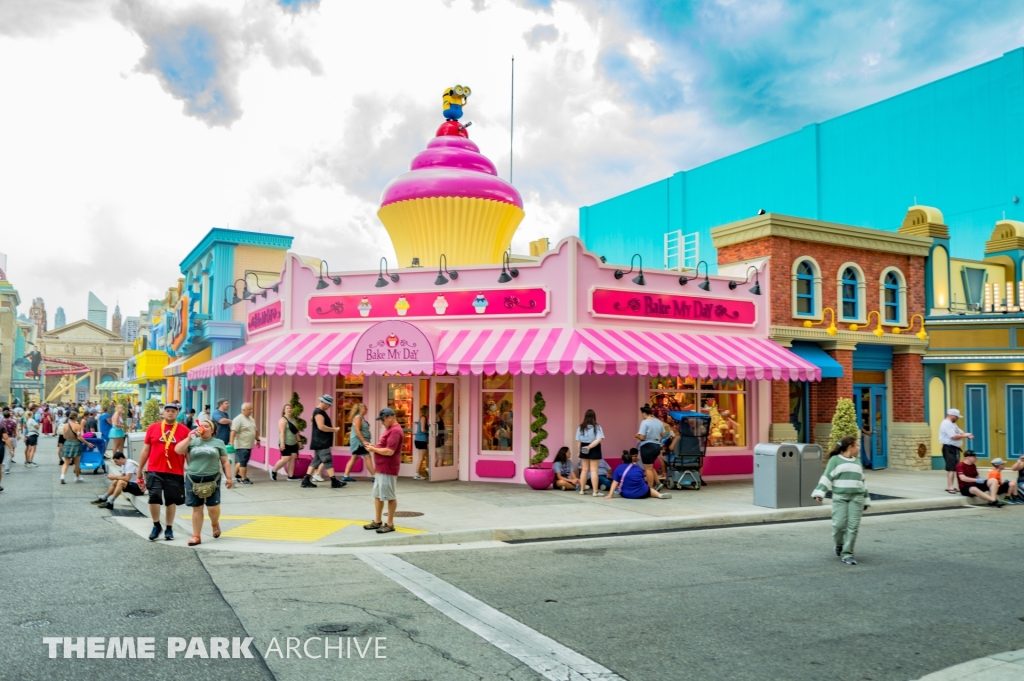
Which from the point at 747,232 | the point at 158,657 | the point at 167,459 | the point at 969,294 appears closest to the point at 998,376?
the point at 969,294

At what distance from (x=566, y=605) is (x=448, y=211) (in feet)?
47.2

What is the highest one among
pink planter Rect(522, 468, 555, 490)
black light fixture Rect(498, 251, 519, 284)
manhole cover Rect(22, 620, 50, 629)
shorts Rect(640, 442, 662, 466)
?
black light fixture Rect(498, 251, 519, 284)

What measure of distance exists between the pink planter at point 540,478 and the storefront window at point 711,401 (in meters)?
3.13

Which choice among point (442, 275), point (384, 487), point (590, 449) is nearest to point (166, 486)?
point (384, 487)

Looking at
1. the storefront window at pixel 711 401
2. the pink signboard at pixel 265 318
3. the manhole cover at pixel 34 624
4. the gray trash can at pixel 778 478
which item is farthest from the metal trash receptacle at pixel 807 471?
the pink signboard at pixel 265 318

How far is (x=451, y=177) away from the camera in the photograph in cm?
1978

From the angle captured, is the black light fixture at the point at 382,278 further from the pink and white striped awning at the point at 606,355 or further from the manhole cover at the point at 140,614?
the manhole cover at the point at 140,614

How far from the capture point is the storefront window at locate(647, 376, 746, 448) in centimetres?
1708

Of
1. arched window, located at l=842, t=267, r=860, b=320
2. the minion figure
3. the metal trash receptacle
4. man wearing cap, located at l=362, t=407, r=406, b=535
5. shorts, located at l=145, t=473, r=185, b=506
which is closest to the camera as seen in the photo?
shorts, located at l=145, t=473, r=185, b=506

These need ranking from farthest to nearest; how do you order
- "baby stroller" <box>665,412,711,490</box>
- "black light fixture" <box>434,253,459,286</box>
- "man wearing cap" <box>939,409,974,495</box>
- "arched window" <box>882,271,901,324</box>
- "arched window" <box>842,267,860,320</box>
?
1. "arched window" <box>882,271,901,324</box>
2. "arched window" <box>842,267,860,320</box>
3. "black light fixture" <box>434,253,459,286</box>
4. "baby stroller" <box>665,412,711,490</box>
5. "man wearing cap" <box>939,409,974,495</box>

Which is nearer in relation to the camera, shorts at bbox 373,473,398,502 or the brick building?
shorts at bbox 373,473,398,502

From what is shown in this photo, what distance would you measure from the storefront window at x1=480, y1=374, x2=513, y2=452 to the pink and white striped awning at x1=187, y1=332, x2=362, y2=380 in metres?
3.01

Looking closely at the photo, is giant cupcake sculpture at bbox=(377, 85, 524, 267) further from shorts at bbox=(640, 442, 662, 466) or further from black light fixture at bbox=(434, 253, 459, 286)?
shorts at bbox=(640, 442, 662, 466)

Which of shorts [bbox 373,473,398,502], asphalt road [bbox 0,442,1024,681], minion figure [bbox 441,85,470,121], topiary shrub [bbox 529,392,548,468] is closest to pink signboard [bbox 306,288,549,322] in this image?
Answer: topiary shrub [bbox 529,392,548,468]
